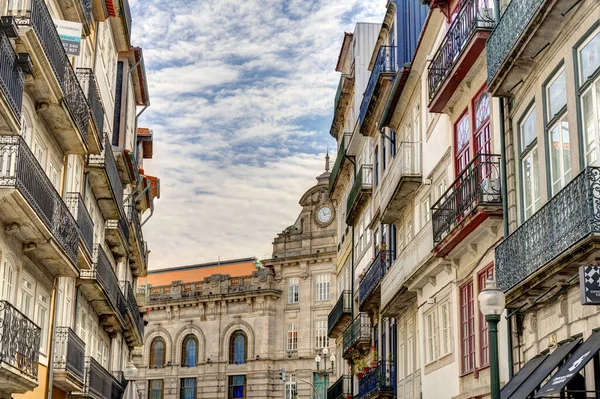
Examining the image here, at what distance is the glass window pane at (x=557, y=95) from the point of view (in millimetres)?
14359

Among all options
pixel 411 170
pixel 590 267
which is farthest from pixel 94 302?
pixel 590 267

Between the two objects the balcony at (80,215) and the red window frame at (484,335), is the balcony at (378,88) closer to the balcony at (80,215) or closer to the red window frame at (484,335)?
the balcony at (80,215)

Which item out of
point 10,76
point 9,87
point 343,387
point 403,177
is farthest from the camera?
point 343,387

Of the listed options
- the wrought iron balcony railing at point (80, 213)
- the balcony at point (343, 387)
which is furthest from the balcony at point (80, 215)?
the balcony at point (343, 387)

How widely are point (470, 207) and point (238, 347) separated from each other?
55502mm

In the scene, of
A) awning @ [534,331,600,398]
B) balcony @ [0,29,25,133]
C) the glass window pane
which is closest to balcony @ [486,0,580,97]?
the glass window pane

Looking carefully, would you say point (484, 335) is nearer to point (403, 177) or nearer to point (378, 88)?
point (403, 177)

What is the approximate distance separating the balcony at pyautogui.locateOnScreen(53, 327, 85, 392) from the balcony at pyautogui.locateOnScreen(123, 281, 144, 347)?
1143cm

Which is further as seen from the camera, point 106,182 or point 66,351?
point 106,182

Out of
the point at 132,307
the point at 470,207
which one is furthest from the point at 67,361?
the point at 132,307

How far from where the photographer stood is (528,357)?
626 inches

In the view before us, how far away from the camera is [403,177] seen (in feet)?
82.2

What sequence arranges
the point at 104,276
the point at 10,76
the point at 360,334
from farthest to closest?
the point at 360,334 → the point at 104,276 → the point at 10,76

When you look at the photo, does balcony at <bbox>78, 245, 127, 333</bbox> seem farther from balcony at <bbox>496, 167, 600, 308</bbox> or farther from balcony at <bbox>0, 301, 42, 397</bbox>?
balcony at <bbox>496, 167, 600, 308</bbox>
